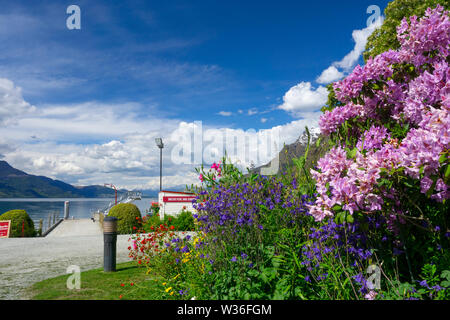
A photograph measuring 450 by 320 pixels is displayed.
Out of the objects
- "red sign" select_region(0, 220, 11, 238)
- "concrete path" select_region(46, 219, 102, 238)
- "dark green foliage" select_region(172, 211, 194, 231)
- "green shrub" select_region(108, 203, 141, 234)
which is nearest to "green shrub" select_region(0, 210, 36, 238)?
"red sign" select_region(0, 220, 11, 238)

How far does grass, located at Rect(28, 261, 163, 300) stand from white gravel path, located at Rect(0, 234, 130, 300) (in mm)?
373

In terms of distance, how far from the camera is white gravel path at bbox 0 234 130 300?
594 cm

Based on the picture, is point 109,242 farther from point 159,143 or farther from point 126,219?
point 159,143

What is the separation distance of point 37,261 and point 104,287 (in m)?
4.34

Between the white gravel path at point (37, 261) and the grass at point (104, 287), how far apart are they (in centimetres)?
37

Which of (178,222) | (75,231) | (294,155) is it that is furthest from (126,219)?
(294,155)

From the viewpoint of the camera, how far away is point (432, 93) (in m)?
2.88

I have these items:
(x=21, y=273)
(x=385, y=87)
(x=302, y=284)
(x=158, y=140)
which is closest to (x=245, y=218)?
(x=302, y=284)

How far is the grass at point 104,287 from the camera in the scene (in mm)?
4734

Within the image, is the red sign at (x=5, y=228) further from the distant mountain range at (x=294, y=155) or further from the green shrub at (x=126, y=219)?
the distant mountain range at (x=294, y=155)

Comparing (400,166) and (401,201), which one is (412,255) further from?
(400,166)

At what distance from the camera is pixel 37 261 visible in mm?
8273

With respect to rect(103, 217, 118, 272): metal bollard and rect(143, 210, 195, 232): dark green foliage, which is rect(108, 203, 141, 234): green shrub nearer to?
rect(143, 210, 195, 232): dark green foliage

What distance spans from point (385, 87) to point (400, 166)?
1.42 m
